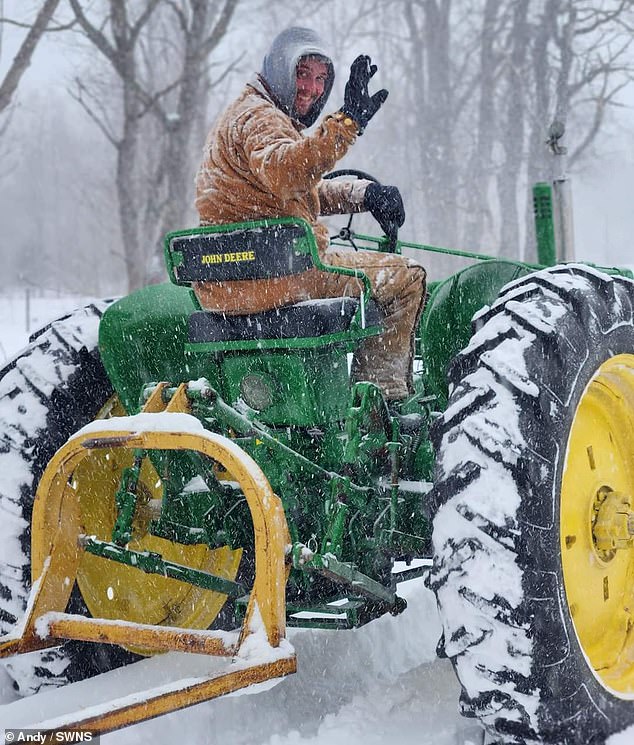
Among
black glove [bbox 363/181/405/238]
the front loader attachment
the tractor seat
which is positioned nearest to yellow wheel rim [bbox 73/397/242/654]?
the front loader attachment

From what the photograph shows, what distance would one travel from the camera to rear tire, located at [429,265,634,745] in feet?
8.82

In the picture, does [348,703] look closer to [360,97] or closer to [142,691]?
[142,691]

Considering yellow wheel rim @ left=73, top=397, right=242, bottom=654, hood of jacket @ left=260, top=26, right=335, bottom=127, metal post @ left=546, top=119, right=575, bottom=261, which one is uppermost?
hood of jacket @ left=260, top=26, right=335, bottom=127

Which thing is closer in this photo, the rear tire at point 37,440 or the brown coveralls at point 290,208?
the brown coveralls at point 290,208

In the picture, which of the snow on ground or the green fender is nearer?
the snow on ground

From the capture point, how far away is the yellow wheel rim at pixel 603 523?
3.23 meters

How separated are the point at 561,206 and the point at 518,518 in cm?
368

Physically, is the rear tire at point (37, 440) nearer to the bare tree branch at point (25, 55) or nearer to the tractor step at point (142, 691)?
the tractor step at point (142, 691)

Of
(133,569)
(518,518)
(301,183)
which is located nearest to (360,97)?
(301,183)

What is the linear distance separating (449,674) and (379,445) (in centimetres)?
109

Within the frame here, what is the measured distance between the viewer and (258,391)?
3.47m

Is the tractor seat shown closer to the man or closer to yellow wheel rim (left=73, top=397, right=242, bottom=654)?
the man

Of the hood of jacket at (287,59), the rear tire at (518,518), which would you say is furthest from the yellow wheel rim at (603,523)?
the hood of jacket at (287,59)

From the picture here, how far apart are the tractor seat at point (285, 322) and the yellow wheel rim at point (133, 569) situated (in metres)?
0.60
